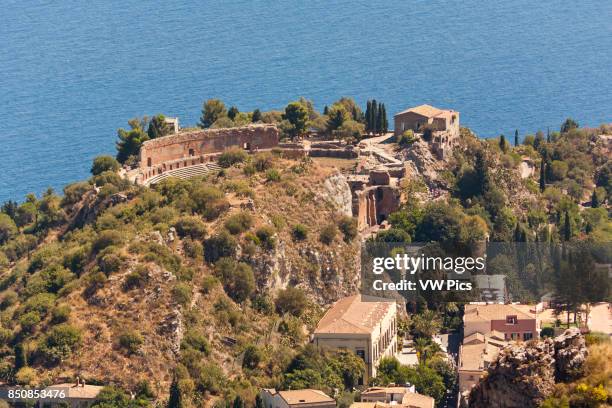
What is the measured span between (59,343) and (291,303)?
457 inches

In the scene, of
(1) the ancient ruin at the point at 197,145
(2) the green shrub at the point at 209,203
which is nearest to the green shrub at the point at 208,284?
(2) the green shrub at the point at 209,203

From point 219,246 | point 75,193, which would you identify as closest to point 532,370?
point 219,246

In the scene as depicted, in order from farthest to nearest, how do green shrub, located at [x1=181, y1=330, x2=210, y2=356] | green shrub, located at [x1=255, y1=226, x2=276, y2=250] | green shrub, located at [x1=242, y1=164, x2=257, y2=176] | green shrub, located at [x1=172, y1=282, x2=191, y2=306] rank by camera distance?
green shrub, located at [x1=242, y1=164, x2=257, y2=176], green shrub, located at [x1=255, y1=226, x2=276, y2=250], green shrub, located at [x1=172, y1=282, x2=191, y2=306], green shrub, located at [x1=181, y1=330, x2=210, y2=356]

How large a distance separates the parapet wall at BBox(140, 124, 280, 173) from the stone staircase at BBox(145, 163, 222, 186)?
876 mm

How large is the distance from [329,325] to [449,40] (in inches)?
3959

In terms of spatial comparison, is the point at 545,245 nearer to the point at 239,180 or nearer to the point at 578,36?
the point at 239,180

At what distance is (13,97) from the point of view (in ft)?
495

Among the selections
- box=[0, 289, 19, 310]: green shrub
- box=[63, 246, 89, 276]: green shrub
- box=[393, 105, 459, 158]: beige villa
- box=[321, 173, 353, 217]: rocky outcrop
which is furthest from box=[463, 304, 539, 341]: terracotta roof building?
box=[393, 105, 459, 158]: beige villa

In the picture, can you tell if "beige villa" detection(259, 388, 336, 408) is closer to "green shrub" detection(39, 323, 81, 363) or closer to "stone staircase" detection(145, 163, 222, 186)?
"green shrub" detection(39, 323, 81, 363)

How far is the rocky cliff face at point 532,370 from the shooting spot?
26.9m

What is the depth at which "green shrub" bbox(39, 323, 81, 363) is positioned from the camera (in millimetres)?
69000

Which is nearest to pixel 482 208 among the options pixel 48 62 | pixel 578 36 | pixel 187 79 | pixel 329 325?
pixel 329 325

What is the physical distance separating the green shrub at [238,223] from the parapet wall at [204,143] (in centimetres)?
1080

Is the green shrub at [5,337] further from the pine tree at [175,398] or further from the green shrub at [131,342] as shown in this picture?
the pine tree at [175,398]
